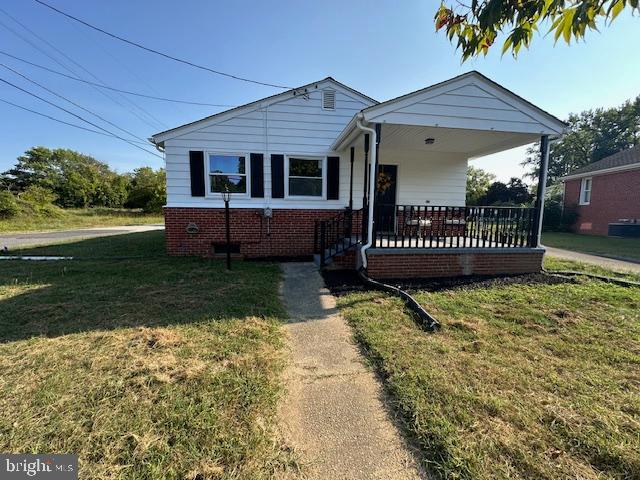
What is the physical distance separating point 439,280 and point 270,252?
4.31 m

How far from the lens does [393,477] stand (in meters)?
1.63

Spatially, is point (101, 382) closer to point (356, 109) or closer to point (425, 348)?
point (425, 348)

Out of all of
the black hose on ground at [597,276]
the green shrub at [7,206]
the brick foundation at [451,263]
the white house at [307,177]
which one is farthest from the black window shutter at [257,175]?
the green shrub at [7,206]

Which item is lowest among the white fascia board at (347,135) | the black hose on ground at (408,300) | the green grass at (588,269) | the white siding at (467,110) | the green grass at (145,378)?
the green grass at (145,378)

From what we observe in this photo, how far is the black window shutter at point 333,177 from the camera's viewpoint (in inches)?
307

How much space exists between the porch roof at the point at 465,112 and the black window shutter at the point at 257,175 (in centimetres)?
268

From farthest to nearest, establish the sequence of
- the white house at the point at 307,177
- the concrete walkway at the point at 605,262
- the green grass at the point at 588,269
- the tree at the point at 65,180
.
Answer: the tree at the point at 65,180, the concrete walkway at the point at 605,262, the white house at the point at 307,177, the green grass at the point at 588,269

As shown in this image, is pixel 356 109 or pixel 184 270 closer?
pixel 184 270

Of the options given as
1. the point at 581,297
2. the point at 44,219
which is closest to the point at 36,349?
the point at 581,297

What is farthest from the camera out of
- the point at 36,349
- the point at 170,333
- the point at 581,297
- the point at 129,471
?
the point at 581,297

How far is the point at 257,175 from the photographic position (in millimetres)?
7582

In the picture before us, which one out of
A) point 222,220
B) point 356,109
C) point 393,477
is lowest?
point 393,477

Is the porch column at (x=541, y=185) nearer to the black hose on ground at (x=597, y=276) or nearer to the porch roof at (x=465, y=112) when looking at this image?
the porch roof at (x=465, y=112)

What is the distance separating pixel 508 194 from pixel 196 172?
26976 mm
